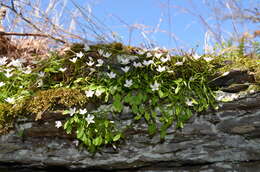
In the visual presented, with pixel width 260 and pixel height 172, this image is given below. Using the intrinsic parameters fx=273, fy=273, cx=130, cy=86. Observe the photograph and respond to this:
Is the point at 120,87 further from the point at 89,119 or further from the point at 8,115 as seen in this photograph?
the point at 8,115

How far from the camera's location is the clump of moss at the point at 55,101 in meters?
2.26

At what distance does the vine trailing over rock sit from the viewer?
2.19 metres

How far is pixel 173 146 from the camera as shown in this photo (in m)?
2.23

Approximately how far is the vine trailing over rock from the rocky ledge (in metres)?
0.08

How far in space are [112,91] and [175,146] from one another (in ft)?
2.25

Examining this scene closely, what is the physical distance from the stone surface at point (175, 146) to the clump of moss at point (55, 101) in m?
0.12

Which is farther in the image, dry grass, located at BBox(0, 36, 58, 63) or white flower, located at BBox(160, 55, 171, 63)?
dry grass, located at BBox(0, 36, 58, 63)

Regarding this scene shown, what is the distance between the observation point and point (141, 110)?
86.1 inches

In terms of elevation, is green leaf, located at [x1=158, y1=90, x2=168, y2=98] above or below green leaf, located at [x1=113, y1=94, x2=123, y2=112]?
above

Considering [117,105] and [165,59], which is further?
[165,59]

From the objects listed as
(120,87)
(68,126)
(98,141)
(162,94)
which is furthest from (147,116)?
(68,126)

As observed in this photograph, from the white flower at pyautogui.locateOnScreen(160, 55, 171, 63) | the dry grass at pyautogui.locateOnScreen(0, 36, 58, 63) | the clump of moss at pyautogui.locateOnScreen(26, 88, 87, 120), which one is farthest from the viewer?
the dry grass at pyautogui.locateOnScreen(0, 36, 58, 63)

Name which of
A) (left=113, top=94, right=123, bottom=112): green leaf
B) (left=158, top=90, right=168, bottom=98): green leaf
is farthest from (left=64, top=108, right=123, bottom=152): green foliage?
(left=158, top=90, right=168, bottom=98): green leaf

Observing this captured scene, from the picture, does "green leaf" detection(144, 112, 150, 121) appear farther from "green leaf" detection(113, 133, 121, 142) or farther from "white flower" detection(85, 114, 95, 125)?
"white flower" detection(85, 114, 95, 125)
